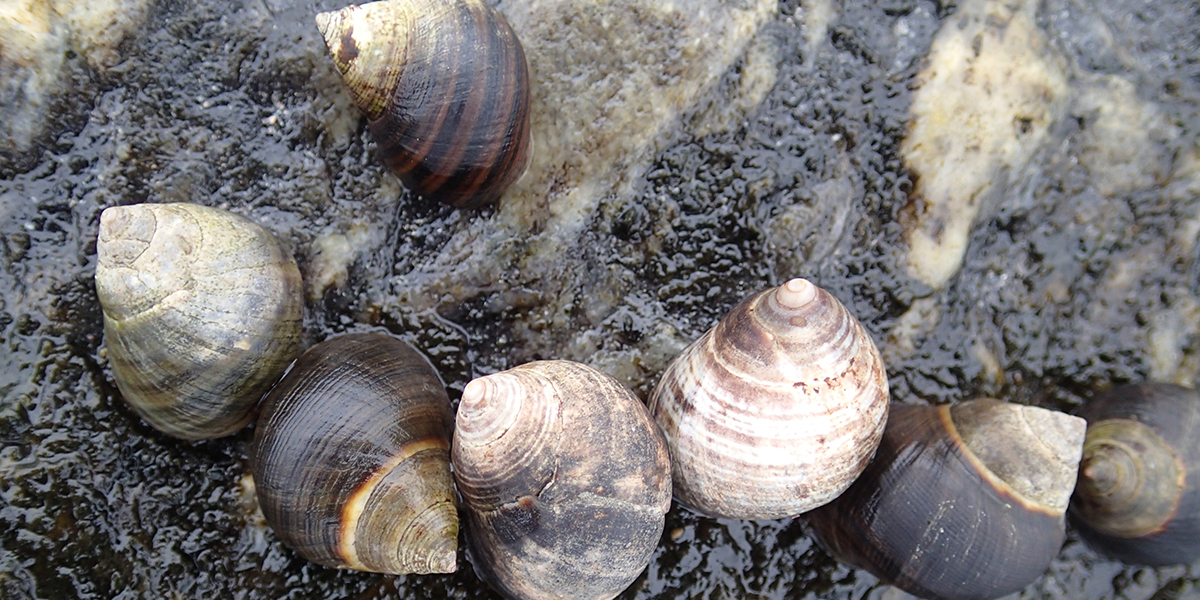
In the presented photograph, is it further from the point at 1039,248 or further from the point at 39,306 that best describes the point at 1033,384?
the point at 39,306

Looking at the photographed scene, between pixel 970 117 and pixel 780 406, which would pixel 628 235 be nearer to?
pixel 780 406

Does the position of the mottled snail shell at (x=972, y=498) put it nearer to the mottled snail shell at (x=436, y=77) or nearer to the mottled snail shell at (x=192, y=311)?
the mottled snail shell at (x=436, y=77)

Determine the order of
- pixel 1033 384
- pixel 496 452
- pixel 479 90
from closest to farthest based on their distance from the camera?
1. pixel 496 452
2. pixel 479 90
3. pixel 1033 384

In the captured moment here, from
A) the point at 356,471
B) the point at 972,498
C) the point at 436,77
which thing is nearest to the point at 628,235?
the point at 436,77

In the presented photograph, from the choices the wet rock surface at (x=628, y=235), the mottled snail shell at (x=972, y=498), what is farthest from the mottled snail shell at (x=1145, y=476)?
the mottled snail shell at (x=972, y=498)

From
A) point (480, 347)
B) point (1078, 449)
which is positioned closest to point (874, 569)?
point (1078, 449)

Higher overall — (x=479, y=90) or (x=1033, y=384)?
(x=479, y=90)
